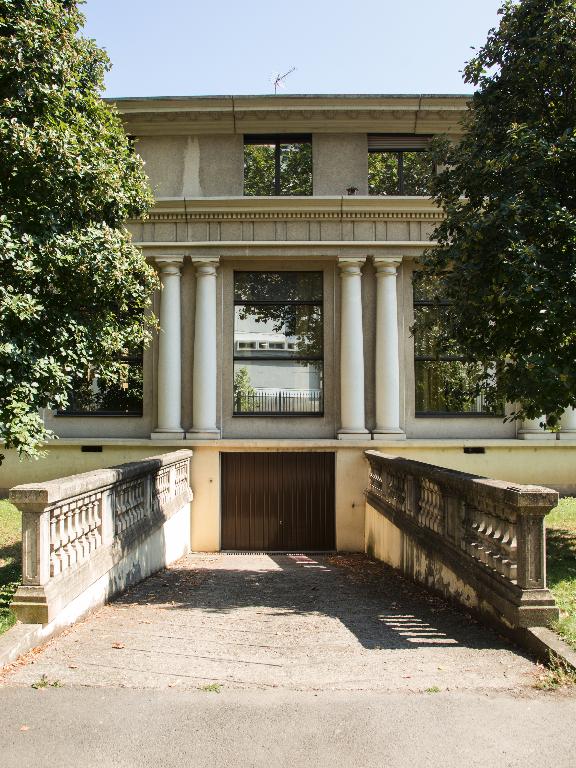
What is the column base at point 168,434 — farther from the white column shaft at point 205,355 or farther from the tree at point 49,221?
the tree at point 49,221

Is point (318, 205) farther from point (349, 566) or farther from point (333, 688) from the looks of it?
point (333, 688)

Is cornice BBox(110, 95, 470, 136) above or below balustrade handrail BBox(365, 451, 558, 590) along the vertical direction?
above

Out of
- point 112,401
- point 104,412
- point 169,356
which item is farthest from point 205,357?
point 104,412

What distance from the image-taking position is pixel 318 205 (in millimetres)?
14688

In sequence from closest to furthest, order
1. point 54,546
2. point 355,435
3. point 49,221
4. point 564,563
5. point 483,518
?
1. point 54,546
2. point 483,518
3. point 49,221
4. point 564,563
5. point 355,435

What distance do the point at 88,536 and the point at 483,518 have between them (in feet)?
13.0

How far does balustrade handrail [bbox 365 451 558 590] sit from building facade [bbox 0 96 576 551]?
4503mm

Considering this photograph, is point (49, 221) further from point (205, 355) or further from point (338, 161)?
point (338, 161)

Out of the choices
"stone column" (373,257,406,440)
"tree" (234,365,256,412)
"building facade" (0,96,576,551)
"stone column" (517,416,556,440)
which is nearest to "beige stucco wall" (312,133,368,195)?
"building facade" (0,96,576,551)

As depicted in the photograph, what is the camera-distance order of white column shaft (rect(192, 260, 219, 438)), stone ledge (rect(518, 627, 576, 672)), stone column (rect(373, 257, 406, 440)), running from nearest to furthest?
stone ledge (rect(518, 627, 576, 672)), stone column (rect(373, 257, 406, 440)), white column shaft (rect(192, 260, 219, 438))

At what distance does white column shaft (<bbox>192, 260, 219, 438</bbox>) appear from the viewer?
577 inches

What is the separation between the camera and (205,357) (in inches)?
578

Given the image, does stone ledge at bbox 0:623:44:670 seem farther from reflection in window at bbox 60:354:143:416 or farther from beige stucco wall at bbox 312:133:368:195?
beige stucco wall at bbox 312:133:368:195

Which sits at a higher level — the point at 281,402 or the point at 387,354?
the point at 387,354
